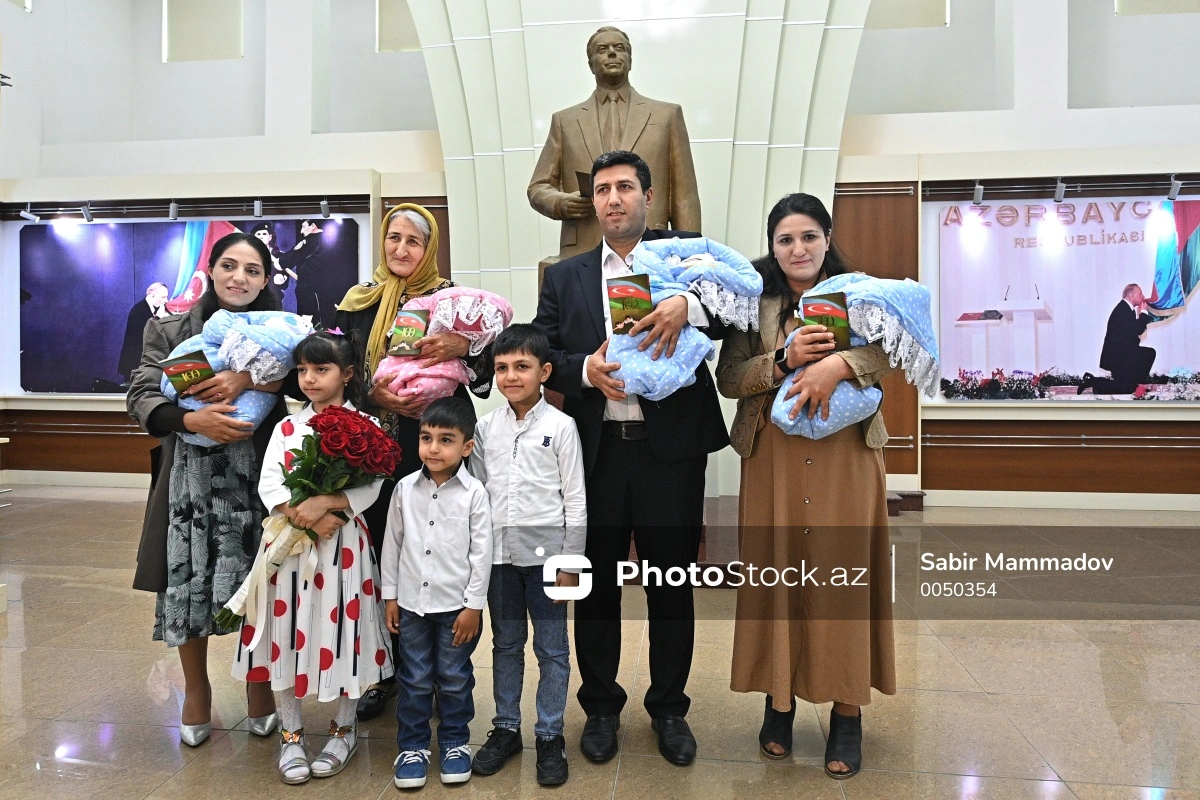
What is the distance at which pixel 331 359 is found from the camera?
2500mm

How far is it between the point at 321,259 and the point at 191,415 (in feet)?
19.6

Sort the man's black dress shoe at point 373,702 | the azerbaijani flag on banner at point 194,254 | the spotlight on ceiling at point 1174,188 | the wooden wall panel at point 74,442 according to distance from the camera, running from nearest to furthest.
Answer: the man's black dress shoe at point 373,702
the spotlight on ceiling at point 1174,188
the azerbaijani flag on banner at point 194,254
the wooden wall panel at point 74,442

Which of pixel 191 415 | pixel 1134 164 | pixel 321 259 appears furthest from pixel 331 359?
pixel 1134 164

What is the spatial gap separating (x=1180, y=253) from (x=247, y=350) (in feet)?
26.4

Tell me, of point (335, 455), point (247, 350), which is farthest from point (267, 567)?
point (247, 350)

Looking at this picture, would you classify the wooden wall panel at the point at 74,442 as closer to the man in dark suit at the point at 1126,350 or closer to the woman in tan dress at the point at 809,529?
the woman in tan dress at the point at 809,529

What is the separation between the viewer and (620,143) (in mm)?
4402

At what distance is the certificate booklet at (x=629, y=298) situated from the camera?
233 cm

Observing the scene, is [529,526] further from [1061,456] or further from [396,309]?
[1061,456]

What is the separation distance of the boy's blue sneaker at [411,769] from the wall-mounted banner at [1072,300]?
6565 mm

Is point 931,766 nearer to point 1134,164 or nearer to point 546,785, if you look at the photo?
point 546,785

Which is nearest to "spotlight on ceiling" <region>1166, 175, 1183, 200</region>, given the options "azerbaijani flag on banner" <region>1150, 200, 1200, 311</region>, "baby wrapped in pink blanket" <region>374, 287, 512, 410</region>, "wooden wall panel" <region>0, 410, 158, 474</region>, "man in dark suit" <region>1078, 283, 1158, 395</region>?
"azerbaijani flag on banner" <region>1150, 200, 1200, 311</region>

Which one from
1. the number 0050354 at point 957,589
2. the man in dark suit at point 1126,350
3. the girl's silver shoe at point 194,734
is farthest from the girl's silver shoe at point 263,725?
the man in dark suit at point 1126,350

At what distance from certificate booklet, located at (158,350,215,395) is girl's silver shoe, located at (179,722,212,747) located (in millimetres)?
1137
